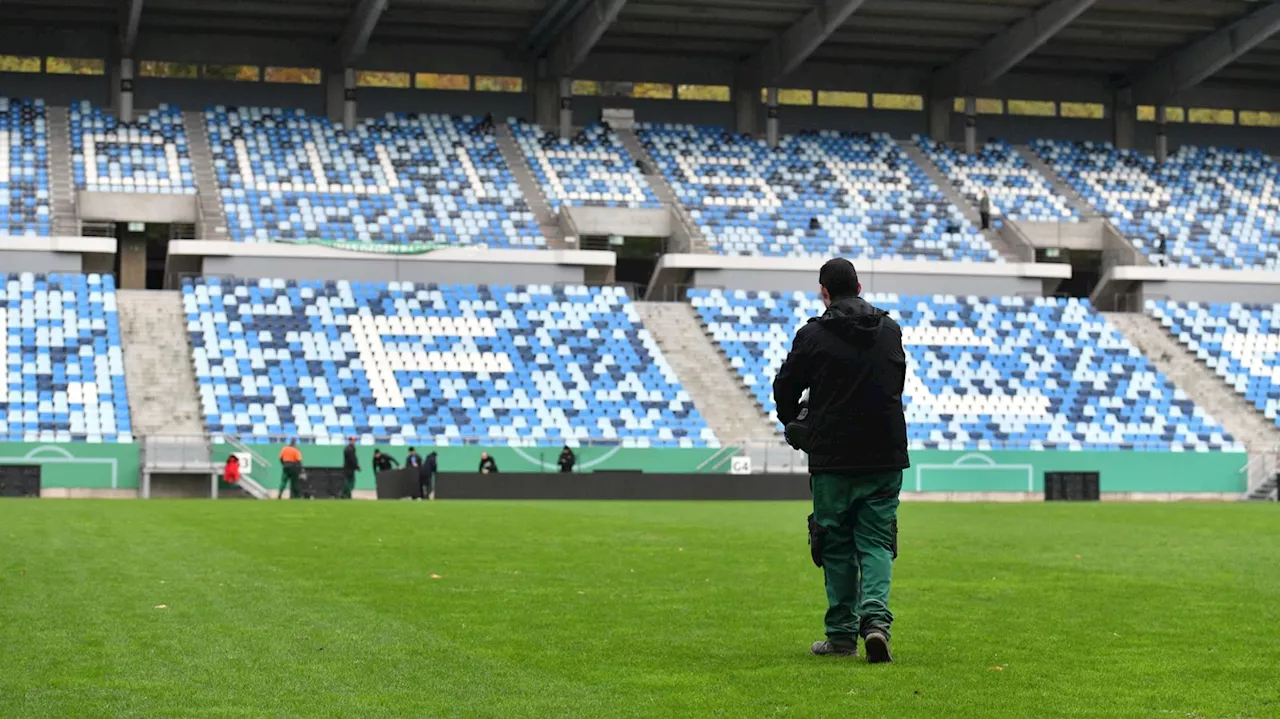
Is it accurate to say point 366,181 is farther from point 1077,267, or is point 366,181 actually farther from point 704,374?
point 1077,267

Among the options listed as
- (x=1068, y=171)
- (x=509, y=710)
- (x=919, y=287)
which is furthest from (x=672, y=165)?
(x=509, y=710)

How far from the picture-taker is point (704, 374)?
5003cm

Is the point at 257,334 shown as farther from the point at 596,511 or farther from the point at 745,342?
the point at 596,511

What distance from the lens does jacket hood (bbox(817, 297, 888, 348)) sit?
932 cm

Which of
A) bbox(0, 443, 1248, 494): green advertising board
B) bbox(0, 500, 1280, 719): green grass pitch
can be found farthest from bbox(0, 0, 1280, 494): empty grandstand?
bbox(0, 500, 1280, 719): green grass pitch

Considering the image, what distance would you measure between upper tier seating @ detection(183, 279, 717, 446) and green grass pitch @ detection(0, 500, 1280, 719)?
23.5 m

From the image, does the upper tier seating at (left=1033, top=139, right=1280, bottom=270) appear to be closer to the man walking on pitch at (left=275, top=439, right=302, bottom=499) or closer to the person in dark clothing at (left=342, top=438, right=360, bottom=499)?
the person in dark clothing at (left=342, top=438, right=360, bottom=499)

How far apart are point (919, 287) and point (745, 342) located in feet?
23.9

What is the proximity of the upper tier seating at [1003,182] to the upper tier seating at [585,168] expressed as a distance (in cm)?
1150

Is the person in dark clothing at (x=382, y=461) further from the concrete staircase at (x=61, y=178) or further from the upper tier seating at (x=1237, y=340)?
the upper tier seating at (x=1237, y=340)

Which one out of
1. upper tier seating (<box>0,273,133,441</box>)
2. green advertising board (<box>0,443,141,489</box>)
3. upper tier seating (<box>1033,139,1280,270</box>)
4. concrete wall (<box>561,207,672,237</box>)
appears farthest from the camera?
upper tier seating (<box>1033,139,1280,270</box>)

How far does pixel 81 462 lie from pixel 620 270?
23.4 m

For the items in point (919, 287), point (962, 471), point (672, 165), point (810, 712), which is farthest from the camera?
point (672, 165)

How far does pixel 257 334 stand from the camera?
4756 centimetres
